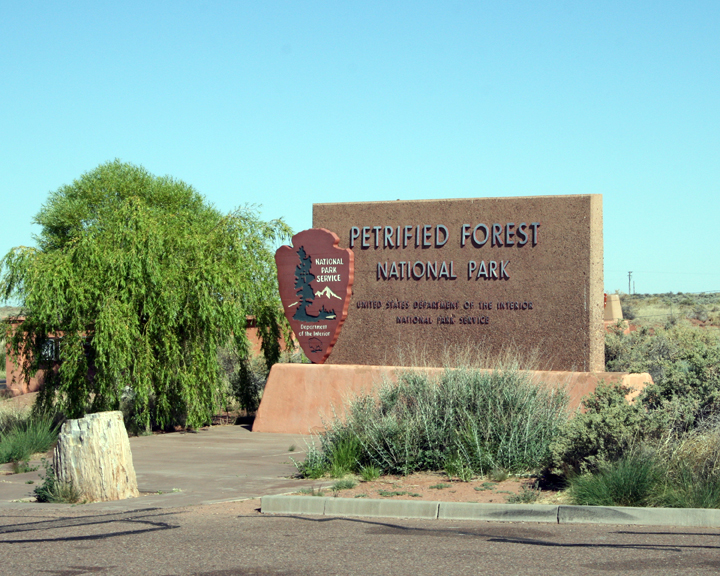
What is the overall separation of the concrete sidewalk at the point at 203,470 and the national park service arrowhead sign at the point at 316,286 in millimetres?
1960

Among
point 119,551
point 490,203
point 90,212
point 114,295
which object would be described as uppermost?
point 90,212

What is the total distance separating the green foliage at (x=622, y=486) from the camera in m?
8.20

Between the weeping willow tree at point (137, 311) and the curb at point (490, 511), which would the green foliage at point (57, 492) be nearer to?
the curb at point (490, 511)

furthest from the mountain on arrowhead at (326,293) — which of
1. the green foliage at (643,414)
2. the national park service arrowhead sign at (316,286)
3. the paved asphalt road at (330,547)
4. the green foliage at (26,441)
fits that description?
the paved asphalt road at (330,547)

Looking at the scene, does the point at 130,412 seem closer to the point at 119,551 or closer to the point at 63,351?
the point at 63,351

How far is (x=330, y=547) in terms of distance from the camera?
23.2 feet

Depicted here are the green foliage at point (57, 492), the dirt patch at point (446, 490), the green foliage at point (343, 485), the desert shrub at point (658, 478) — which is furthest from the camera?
the green foliage at point (57, 492)

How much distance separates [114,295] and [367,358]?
4821 mm

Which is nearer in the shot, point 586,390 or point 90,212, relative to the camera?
point 586,390

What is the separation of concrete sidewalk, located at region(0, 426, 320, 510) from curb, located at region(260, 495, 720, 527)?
0.94 meters

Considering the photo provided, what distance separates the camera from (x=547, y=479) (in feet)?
31.7

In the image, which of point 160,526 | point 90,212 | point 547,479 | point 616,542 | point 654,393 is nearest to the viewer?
point 616,542

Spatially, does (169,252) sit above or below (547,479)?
above

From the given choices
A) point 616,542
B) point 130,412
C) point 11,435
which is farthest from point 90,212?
point 616,542
